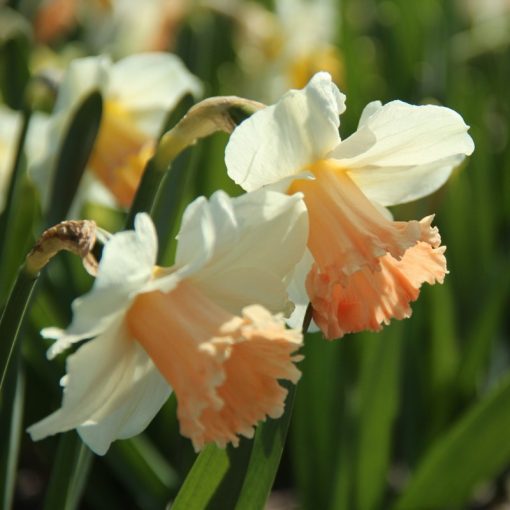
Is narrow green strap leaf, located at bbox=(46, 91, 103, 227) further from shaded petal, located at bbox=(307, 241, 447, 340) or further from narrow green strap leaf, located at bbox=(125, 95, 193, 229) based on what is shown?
shaded petal, located at bbox=(307, 241, 447, 340)

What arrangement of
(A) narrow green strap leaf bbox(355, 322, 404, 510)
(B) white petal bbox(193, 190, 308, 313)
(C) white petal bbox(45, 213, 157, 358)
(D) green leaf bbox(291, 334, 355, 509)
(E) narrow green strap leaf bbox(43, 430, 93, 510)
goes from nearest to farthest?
1. (C) white petal bbox(45, 213, 157, 358)
2. (B) white petal bbox(193, 190, 308, 313)
3. (E) narrow green strap leaf bbox(43, 430, 93, 510)
4. (A) narrow green strap leaf bbox(355, 322, 404, 510)
5. (D) green leaf bbox(291, 334, 355, 509)

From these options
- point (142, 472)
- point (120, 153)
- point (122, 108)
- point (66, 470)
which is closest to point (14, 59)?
point (122, 108)

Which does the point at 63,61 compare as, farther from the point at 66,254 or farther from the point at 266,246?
the point at 266,246

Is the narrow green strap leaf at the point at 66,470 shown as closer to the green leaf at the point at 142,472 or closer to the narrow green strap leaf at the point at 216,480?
the narrow green strap leaf at the point at 216,480

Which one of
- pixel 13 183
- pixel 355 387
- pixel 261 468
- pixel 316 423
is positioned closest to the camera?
pixel 261 468

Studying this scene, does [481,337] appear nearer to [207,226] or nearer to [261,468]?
[261,468]

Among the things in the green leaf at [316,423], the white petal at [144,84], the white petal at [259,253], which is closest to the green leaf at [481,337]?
the green leaf at [316,423]

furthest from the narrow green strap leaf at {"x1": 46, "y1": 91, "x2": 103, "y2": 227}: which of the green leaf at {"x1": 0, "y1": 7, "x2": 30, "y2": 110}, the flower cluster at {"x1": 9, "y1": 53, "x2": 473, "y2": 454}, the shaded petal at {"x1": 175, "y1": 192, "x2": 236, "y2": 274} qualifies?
the green leaf at {"x1": 0, "y1": 7, "x2": 30, "y2": 110}
